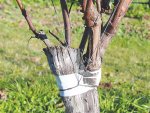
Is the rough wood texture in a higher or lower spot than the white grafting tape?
lower

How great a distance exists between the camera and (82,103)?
127cm

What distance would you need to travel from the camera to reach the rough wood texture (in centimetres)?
124

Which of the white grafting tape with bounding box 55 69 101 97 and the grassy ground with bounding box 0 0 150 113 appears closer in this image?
the white grafting tape with bounding box 55 69 101 97

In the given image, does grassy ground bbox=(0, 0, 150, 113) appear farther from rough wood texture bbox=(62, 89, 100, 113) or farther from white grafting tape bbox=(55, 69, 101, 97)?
white grafting tape bbox=(55, 69, 101, 97)

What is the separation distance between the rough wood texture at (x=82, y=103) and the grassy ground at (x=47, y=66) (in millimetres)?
855

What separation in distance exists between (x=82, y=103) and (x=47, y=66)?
2191 millimetres

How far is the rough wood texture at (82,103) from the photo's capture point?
124 centimetres

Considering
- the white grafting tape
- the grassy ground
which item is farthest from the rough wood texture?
the grassy ground

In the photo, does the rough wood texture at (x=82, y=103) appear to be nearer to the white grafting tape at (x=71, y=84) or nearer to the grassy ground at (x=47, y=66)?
the white grafting tape at (x=71, y=84)

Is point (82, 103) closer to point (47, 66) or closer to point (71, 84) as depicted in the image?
point (71, 84)

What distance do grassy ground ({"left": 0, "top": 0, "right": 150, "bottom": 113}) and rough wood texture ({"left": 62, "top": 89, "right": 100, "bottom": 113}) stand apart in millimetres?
855

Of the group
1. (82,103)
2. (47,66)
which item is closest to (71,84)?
(82,103)

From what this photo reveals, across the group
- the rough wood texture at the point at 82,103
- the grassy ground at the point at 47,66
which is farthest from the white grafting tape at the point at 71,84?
the grassy ground at the point at 47,66

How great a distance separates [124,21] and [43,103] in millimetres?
4702
